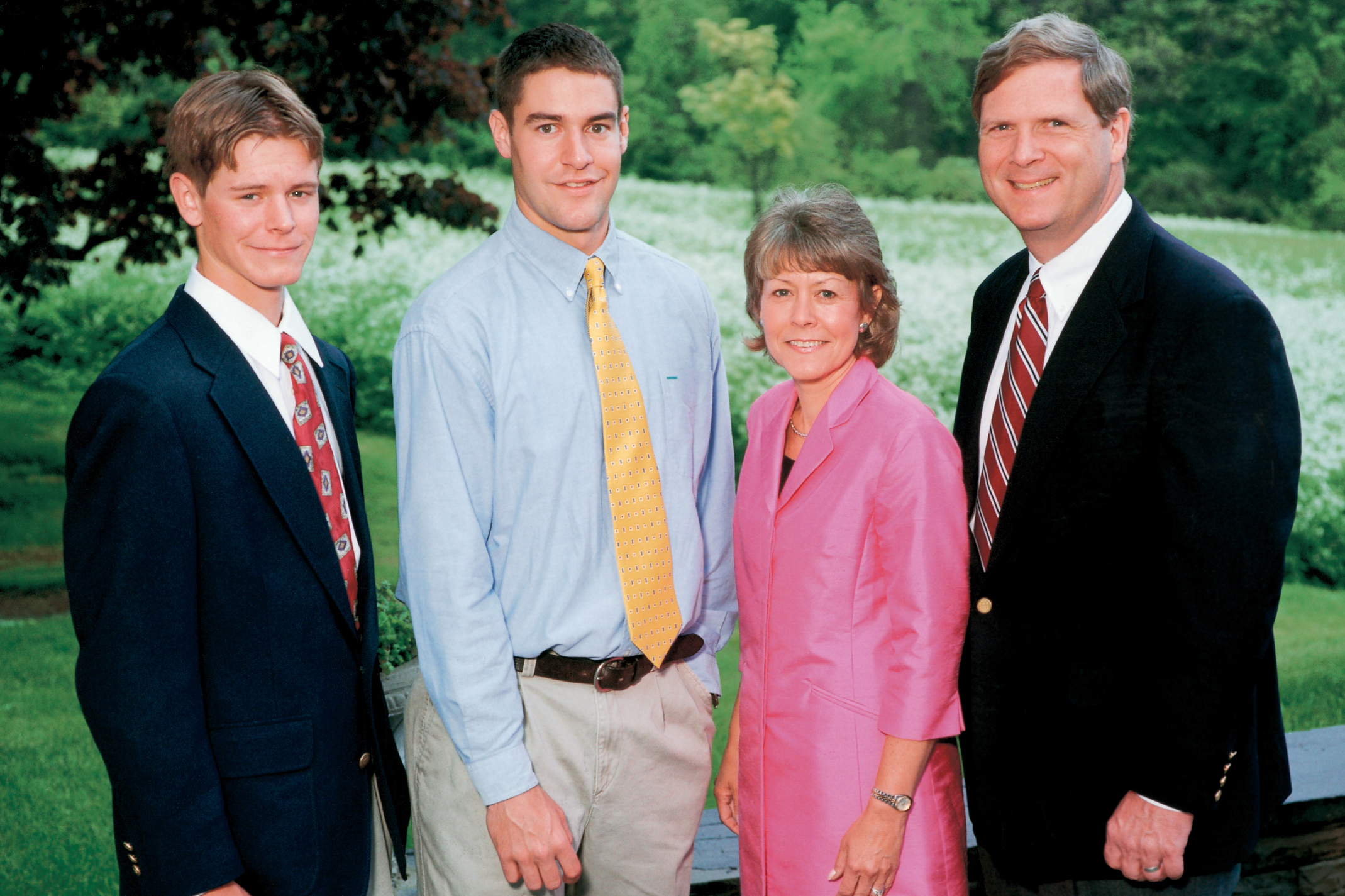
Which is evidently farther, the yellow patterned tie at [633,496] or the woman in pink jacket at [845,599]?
the yellow patterned tie at [633,496]

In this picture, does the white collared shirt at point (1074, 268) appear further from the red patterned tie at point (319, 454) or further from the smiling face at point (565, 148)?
the red patterned tie at point (319, 454)

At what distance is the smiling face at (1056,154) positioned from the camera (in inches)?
84.0

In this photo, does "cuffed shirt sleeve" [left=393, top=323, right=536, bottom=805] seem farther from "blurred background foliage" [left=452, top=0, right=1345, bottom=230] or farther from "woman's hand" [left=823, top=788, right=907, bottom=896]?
"blurred background foliage" [left=452, top=0, right=1345, bottom=230]

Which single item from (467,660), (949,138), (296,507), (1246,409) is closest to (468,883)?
(467,660)

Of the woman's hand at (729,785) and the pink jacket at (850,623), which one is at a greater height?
the pink jacket at (850,623)

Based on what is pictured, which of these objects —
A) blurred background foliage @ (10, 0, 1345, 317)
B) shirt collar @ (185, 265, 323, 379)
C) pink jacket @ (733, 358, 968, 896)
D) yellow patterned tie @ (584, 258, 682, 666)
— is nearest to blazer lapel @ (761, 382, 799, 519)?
pink jacket @ (733, 358, 968, 896)

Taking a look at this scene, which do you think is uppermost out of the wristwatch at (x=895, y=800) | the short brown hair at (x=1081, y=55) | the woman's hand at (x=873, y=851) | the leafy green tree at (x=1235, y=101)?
the leafy green tree at (x=1235, y=101)

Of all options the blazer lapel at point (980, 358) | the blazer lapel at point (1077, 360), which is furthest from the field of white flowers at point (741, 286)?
the blazer lapel at point (1077, 360)

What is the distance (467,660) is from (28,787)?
10.9 ft

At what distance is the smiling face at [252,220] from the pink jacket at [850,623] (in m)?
1.05

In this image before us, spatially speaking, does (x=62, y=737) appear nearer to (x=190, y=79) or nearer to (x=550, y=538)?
(x=190, y=79)

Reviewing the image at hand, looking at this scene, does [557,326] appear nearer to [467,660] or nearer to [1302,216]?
[467,660]

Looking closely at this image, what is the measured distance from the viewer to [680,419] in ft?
7.76

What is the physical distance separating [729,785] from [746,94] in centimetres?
1033
